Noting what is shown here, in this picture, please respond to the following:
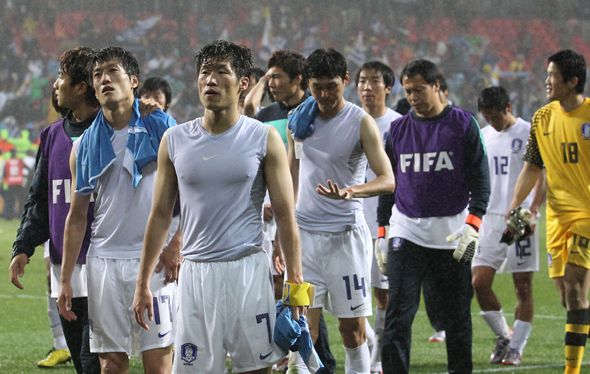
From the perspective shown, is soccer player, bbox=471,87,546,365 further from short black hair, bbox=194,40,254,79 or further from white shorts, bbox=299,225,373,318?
short black hair, bbox=194,40,254,79

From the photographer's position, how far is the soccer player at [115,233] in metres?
3.57

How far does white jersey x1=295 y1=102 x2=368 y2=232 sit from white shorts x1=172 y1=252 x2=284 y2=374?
1.54 metres

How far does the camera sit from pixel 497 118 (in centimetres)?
691

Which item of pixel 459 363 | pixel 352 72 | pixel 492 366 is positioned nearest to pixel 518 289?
pixel 492 366

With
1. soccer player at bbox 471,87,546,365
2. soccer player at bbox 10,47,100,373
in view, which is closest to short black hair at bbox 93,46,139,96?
soccer player at bbox 10,47,100,373

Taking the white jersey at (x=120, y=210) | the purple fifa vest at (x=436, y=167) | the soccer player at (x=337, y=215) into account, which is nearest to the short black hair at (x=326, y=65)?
the soccer player at (x=337, y=215)

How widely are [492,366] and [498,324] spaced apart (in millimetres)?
469

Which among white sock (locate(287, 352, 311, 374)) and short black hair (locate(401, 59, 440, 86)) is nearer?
white sock (locate(287, 352, 311, 374))

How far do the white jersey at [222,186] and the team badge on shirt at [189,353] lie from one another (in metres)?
0.33

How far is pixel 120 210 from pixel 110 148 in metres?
0.29

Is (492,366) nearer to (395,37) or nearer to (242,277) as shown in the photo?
(242,277)

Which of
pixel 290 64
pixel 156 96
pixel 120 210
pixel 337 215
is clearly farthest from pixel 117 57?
pixel 156 96

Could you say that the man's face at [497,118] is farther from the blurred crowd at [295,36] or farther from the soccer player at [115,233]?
the blurred crowd at [295,36]

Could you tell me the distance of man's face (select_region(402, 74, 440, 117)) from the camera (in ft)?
15.1
